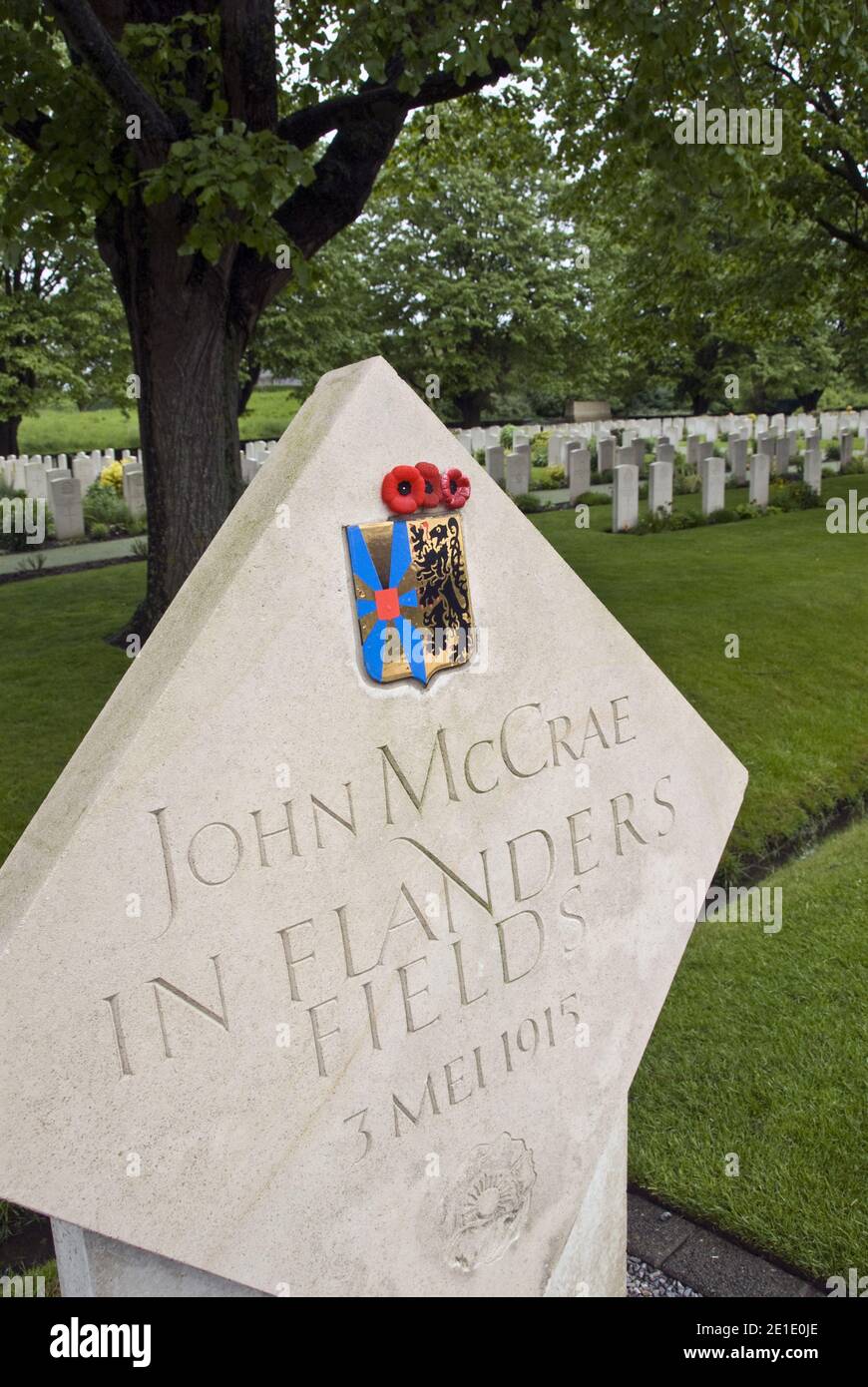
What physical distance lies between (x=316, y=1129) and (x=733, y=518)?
16028 mm

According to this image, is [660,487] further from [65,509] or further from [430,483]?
[430,483]

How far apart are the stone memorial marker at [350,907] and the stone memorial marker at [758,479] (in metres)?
16.0

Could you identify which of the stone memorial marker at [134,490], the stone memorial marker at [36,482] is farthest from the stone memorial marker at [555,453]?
the stone memorial marker at [36,482]

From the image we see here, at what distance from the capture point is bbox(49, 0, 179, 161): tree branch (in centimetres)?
595

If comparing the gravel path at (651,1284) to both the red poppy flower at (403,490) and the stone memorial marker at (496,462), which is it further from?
the stone memorial marker at (496,462)

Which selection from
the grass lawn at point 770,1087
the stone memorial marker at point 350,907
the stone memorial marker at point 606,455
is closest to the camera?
the stone memorial marker at point 350,907

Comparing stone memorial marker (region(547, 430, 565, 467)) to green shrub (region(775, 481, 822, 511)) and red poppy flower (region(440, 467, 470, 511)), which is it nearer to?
green shrub (region(775, 481, 822, 511))

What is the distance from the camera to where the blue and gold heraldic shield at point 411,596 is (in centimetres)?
215

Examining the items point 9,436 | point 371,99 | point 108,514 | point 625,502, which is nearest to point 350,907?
point 371,99

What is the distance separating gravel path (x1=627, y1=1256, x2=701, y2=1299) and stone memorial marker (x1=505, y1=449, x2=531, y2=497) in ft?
57.3

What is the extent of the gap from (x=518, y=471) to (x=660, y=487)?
4.33 metres

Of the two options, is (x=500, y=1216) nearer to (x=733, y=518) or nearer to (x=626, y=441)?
(x=733, y=518)

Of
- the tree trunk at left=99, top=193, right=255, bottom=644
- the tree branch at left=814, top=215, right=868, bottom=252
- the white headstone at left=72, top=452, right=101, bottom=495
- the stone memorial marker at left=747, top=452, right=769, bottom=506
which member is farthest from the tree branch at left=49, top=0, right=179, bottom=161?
the white headstone at left=72, top=452, right=101, bottom=495

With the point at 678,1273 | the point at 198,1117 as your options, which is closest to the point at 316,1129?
the point at 198,1117
